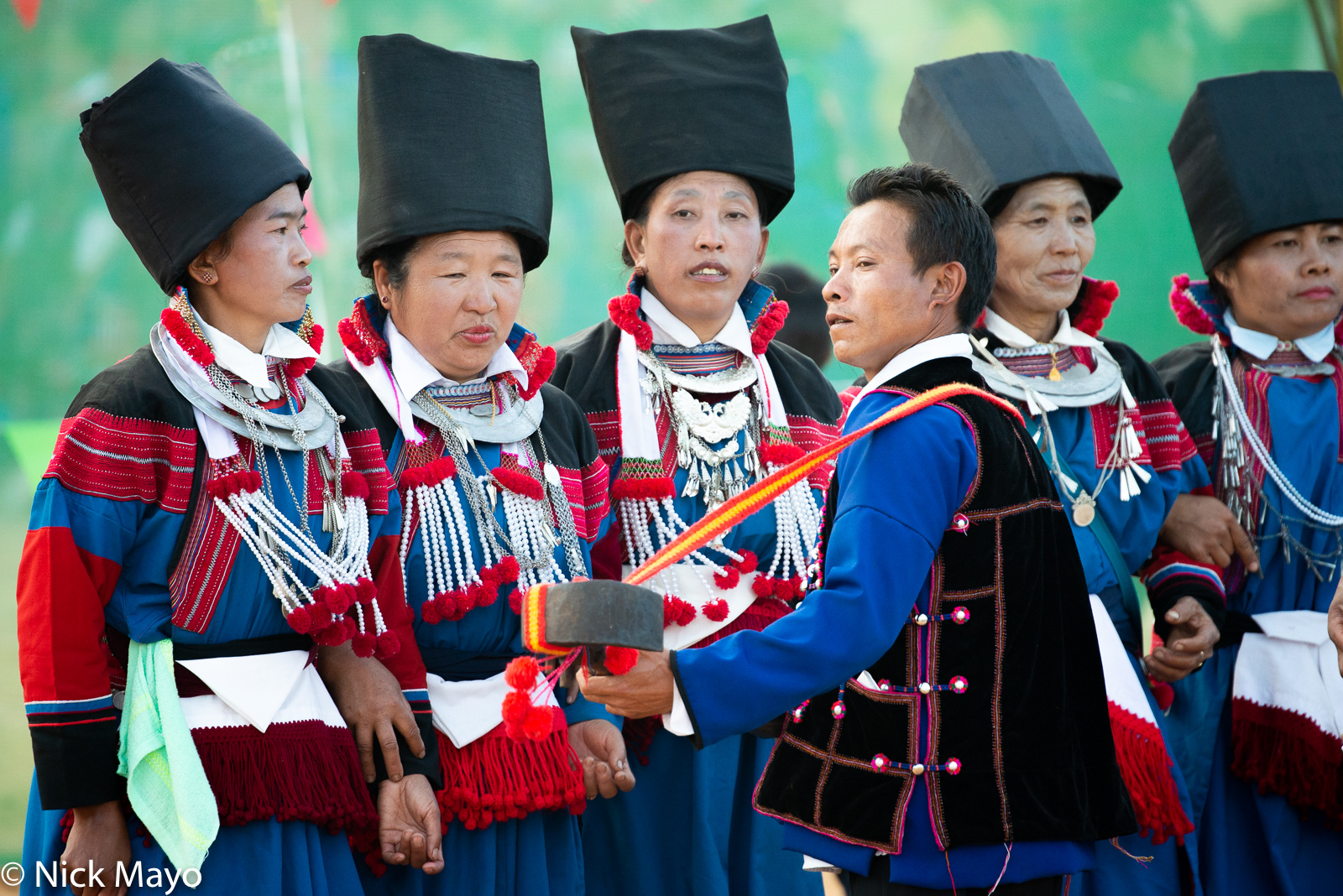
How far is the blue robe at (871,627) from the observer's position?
6.03 feet

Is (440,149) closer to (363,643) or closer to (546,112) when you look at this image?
(363,643)

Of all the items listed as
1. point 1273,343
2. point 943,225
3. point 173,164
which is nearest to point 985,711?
point 943,225

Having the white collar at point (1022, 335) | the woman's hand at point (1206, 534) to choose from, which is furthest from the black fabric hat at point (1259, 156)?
the woman's hand at point (1206, 534)

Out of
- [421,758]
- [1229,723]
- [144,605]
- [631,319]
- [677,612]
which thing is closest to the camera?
[144,605]

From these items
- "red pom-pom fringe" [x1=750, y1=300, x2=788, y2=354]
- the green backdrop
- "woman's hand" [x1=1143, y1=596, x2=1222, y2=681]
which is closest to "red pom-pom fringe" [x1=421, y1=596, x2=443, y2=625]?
"red pom-pom fringe" [x1=750, y1=300, x2=788, y2=354]

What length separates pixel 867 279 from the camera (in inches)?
88.0

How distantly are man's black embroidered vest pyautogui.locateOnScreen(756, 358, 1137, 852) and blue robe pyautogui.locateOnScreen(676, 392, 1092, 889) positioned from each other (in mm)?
35

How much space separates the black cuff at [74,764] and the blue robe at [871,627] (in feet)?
3.48

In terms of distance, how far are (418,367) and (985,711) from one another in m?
1.44

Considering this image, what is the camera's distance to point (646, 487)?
299 cm

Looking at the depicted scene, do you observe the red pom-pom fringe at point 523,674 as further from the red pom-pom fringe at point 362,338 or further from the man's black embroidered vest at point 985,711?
the red pom-pom fringe at point 362,338

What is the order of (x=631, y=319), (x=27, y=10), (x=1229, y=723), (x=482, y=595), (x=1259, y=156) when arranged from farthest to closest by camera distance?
(x=27, y=10) → (x=1259, y=156) → (x=1229, y=723) → (x=631, y=319) → (x=482, y=595)

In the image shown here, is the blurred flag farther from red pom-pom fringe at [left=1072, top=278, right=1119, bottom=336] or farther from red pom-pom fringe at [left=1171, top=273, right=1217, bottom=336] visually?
red pom-pom fringe at [left=1171, top=273, right=1217, bottom=336]

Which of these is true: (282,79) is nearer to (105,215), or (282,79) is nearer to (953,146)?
(105,215)
